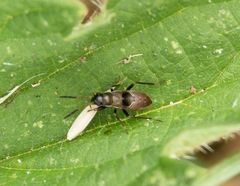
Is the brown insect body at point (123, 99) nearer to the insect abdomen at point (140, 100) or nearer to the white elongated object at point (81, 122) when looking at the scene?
the insect abdomen at point (140, 100)

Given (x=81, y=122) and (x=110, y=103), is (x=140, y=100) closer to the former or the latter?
(x=110, y=103)

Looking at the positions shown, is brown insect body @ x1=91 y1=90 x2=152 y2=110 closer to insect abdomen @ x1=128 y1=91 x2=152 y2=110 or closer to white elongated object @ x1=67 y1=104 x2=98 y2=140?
insect abdomen @ x1=128 y1=91 x2=152 y2=110

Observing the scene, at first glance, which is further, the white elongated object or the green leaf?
the white elongated object

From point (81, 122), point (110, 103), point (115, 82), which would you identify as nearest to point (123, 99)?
point (110, 103)

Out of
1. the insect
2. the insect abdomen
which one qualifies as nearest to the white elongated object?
the insect

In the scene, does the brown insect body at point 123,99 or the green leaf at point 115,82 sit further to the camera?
the brown insect body at point 123,99

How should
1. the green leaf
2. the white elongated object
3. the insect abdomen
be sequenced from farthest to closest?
1. the white elongated object
2. the insect abdomen
3. the green leaf

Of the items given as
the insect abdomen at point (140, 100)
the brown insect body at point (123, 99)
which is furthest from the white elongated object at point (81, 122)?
the insect abdomen at point (140, 100)
